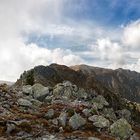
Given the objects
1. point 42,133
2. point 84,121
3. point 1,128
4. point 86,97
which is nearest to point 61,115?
point 84,121

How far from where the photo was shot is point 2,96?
41719 mm

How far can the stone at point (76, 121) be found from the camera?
114ft

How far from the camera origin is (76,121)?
116 ft

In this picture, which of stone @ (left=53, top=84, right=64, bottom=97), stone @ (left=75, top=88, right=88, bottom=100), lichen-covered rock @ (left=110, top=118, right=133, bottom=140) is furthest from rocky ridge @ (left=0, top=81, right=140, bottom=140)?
stone @ (left=75, top=88, right=88, bottom=100)

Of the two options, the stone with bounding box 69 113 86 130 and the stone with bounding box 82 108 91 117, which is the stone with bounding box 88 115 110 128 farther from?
the stone with bounding box 69 113 86 130

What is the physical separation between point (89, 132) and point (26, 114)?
7678mm

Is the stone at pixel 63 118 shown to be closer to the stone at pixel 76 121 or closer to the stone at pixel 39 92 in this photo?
the stone at pixel 76 121

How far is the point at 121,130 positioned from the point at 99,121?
9.32 ft

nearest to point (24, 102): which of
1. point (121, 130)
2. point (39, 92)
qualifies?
point (39, 92)

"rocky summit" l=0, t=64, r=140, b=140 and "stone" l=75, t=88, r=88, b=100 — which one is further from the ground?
"stone" l=75, t=88, r=88, b=100

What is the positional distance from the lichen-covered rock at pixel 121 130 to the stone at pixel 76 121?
3233 millimetres

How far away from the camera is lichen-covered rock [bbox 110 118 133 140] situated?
114 feet

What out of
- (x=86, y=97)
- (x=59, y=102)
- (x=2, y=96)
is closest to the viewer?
(x=2, y=96)

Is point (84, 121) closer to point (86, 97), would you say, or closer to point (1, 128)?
point (1, 128)
